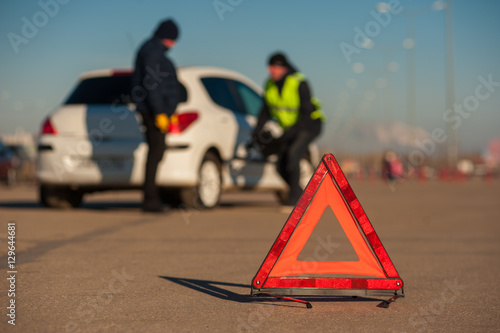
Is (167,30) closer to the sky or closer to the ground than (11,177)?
closer to the sky

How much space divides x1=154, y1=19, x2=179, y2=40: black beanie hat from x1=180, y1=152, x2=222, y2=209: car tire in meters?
1.66

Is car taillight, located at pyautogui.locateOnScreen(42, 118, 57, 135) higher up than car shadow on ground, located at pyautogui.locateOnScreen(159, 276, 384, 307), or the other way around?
car shadow on ground, located at pyautogui.locateOnScreen(159, 276, 384, 307)

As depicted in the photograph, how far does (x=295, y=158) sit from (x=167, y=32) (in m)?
2.28

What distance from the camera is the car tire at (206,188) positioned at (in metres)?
10.7

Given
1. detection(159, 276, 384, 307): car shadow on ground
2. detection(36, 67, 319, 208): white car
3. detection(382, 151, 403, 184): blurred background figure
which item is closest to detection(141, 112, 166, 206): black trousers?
detection(36, 67, 319, 208): white car

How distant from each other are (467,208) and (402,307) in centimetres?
974

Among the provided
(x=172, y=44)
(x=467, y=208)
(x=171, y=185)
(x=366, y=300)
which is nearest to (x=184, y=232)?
(x=171, y=185)

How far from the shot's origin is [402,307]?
467cm

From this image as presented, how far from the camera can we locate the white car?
10.5 m

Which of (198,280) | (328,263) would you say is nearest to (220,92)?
(198,280)

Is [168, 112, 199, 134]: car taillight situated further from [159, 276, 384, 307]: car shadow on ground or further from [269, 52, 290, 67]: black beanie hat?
[159, 276, 384, 307]: car shadow on ground

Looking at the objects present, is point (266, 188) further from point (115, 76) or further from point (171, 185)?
point (115, 76)

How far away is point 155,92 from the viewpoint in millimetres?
9953

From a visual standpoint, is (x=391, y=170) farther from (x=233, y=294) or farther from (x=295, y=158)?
(x=233, y=294)
